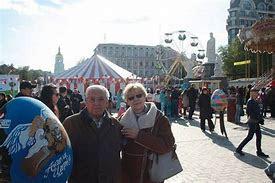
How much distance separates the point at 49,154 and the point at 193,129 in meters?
12.7

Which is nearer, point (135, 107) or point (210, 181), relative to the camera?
point (135, 107)

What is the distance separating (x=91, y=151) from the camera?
10.6ft

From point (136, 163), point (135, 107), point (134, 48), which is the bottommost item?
point (136, 163)

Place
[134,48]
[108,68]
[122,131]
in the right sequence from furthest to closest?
[134,48] < [108,68] < [122,131]

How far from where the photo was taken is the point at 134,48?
14950 centimetres

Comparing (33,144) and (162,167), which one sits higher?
(33,144)

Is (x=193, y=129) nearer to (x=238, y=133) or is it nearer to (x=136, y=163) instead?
(x=238, y=133)

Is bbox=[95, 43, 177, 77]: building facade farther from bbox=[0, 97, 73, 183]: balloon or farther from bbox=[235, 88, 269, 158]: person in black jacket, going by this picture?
bbox=[0, 97, 73, 183]: balloon

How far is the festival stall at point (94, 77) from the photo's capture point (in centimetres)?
2386

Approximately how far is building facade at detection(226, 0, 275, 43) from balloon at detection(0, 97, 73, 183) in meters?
92.0

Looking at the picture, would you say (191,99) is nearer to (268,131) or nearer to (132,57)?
(268,131)

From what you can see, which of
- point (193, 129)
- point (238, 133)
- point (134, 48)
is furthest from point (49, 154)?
point (134, 48)

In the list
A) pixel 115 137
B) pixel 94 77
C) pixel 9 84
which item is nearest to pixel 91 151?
pixel 115 137

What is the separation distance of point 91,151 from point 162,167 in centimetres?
76
